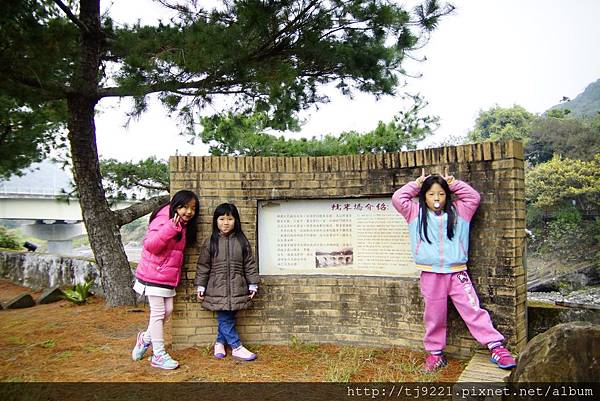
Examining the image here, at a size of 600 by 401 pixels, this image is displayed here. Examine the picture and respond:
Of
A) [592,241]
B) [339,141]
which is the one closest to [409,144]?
[339,141]

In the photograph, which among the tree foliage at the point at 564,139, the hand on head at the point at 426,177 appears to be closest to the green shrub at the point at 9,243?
the hand on head at the point at 426,177

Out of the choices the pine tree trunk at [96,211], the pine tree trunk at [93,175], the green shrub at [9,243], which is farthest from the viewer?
the green shrub at [9,243]

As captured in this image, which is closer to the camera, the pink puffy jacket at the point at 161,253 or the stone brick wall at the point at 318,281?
the pink puffy jacket at the point at 161,253

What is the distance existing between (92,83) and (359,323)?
4.96m

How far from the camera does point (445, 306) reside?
364cm

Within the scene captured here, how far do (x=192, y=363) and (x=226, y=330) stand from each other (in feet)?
1.35

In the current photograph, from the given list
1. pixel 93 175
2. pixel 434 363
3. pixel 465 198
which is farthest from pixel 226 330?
pixel 93 175

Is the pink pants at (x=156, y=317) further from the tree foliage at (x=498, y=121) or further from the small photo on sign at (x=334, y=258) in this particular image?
the tree foliage at (x=498, y=121)

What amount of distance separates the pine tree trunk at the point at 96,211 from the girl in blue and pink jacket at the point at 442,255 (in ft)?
15.9

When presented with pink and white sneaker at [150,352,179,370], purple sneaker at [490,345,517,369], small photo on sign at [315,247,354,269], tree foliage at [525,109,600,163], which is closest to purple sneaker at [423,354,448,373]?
purple sneaker at [490,345,517,369]

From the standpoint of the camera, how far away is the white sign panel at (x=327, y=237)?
4234 mm

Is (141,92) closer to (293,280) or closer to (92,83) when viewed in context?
(92,83)

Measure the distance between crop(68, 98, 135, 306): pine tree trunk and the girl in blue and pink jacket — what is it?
486 centimetres

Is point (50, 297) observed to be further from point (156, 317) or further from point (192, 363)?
point (192, 363)
